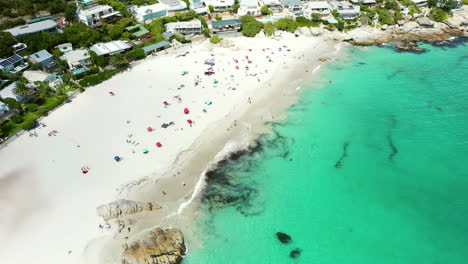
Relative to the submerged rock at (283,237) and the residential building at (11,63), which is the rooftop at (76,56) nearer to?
the residential building at (11,63)

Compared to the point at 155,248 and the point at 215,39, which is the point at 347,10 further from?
the point at 155,248

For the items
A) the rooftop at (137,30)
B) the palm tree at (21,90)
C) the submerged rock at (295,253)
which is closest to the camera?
the submerged rock at (295,253)

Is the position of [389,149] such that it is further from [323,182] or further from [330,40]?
[330,40]

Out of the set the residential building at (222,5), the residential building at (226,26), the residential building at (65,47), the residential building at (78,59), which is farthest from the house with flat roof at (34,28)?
the residential building at (222,5)

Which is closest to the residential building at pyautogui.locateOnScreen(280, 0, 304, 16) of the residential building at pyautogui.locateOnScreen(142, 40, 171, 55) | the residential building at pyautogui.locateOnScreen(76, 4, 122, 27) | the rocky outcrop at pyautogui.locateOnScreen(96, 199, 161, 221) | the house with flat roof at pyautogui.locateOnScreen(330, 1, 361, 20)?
the house with flat roof at pyautogui.locateOnScreen(330, 1, 361, 20)

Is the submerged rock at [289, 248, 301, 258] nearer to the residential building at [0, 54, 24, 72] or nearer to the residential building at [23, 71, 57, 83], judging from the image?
the residential building at [23, 71, 57, 83]

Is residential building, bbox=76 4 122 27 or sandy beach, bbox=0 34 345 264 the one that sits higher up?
residential building, bbox=76 4 122 27

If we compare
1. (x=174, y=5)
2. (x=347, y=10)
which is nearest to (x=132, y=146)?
(x=174, y=5)

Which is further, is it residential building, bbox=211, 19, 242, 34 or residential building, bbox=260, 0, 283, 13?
residential building, bbox=260, 0, 283, 13
